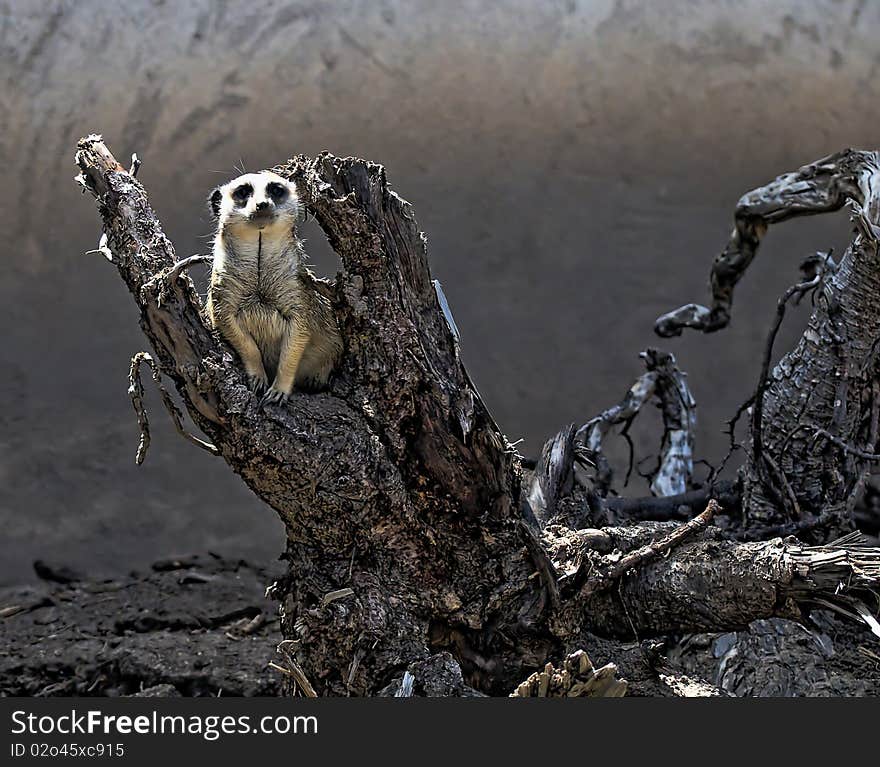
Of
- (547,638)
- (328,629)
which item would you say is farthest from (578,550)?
(328,629)

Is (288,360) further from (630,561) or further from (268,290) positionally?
(630,561)

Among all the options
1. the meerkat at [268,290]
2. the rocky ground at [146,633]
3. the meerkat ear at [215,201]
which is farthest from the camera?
the rocky ground at [146,633]

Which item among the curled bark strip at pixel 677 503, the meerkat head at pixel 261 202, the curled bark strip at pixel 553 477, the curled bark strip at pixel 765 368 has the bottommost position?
the curled bark strip at pixel 677 503

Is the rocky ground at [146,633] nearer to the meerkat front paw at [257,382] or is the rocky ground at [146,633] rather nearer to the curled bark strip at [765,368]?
the meerkat front paw at [257,382]

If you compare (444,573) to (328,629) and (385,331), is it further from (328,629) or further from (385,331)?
(385,331)

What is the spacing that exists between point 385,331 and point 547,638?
95 cm

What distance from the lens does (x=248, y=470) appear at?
8.00ft

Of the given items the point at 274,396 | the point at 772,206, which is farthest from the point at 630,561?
the point at 772,206

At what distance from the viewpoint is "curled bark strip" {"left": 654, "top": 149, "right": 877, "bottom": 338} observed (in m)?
3.35

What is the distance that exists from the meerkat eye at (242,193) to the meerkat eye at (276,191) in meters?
0.05

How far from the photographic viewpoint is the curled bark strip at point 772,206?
335 centimetres

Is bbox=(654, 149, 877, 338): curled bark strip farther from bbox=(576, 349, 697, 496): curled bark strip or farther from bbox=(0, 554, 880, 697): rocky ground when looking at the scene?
bbox=(0, 554, 880, 697): rocky ground

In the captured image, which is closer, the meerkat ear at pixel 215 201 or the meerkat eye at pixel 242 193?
the meerkat eye at pixel 242 193

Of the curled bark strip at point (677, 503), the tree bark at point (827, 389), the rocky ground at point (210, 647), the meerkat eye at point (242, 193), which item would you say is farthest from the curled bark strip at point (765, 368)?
the meerkat eye at point (242, 193)
